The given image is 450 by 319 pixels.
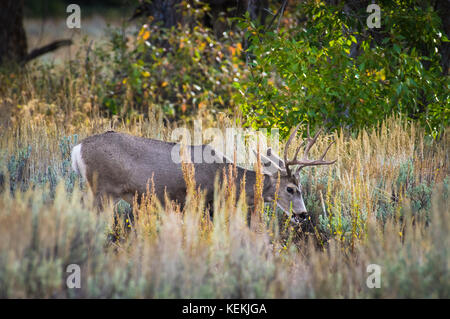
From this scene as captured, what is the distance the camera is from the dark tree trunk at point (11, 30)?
47.0ft

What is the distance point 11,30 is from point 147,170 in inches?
418

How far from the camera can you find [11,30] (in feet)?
47.8

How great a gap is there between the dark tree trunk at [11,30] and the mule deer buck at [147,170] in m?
9.39

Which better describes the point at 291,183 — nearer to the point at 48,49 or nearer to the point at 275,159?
the point at 275,159

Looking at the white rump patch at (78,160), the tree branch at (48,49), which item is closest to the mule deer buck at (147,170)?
the white rump patch at (78,160)

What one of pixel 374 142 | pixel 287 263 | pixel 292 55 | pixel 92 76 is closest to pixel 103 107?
pixel 92 76

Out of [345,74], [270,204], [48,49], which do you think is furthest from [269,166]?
[48,49]

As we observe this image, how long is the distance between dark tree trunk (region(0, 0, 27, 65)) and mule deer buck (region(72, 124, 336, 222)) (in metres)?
9.39

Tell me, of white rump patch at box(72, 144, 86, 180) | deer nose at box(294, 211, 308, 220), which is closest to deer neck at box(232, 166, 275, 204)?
deer nose at box(294, 211, 308, 220)

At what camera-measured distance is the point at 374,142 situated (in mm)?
7516

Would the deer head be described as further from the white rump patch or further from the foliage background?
the white rump patch

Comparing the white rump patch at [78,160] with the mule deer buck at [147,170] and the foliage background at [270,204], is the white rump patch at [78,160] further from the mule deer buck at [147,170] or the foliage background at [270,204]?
the foliage background at [270,204]

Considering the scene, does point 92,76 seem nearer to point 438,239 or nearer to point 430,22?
point 430,22

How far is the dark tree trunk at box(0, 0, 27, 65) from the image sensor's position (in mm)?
14312
